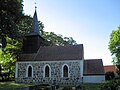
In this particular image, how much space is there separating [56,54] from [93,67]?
246 inches

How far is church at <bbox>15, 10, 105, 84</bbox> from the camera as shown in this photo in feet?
92.7

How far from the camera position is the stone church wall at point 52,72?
28406 mm

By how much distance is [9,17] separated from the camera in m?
23.6

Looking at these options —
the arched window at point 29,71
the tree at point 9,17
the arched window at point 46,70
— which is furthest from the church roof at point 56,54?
the tree at point 9,17

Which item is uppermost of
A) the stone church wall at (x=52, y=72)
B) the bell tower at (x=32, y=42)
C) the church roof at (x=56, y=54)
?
the bell tower at (x=32, y=42)

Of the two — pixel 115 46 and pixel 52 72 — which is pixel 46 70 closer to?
pixel 52 72

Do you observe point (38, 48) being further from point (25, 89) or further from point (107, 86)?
point (107, 86)

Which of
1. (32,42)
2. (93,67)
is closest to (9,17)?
(32,42)

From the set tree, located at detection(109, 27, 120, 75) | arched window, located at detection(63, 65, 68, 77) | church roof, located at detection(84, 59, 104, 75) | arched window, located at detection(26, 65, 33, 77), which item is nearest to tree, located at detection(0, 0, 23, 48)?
arched window, located at detection(26, 65, 33, 77)

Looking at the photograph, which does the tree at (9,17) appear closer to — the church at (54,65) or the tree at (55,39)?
the church at (54,65)

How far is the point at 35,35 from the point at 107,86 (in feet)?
82.2

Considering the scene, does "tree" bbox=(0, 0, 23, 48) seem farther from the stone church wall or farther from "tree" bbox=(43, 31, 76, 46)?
"tree" bbox=(43, 31, 76, 46)

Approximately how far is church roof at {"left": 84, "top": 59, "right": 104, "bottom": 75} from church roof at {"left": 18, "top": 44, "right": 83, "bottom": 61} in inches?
86.4

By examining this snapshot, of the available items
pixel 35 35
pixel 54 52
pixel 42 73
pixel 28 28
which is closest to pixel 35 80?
pixel 42 73
